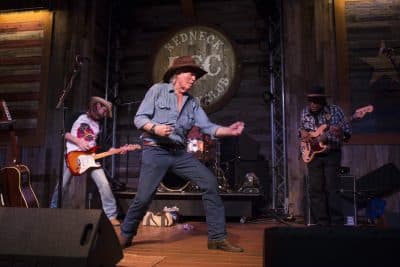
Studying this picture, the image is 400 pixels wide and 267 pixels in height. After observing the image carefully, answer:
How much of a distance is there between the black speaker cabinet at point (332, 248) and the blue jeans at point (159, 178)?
6.45 ft

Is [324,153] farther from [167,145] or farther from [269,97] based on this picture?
[167,145]

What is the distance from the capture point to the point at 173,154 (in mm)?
3779

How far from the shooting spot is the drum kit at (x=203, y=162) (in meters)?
6.52

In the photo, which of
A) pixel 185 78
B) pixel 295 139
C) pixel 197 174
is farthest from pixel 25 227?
pixel 295 139

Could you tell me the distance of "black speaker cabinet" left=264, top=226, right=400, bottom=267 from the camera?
1.66 metres

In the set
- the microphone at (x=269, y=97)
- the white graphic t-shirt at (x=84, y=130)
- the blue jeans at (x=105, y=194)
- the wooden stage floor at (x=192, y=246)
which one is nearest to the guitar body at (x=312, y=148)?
the wooden stage floor at (x=192, y=246)

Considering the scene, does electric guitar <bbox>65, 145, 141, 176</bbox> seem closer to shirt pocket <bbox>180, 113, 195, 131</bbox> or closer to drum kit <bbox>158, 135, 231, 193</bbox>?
drum kit <bbox>158, 135, 231, 193</bbox>

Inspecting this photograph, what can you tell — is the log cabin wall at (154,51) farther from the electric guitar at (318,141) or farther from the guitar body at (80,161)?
the guitar body at (80,161)

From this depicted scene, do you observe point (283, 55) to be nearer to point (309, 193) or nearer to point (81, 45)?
point (309, 193)

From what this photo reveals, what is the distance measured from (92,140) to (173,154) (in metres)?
2.29

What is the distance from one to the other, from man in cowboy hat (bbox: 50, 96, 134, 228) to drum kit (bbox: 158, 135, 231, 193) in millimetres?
1307

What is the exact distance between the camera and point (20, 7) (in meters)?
7.52

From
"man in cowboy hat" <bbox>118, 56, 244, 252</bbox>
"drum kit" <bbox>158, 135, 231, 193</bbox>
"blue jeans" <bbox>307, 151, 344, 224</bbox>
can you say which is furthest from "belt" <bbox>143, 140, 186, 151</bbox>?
"drum kit" <bbox>158, 135, 231, 193</bbox>

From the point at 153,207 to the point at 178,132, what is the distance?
9.88 ft
